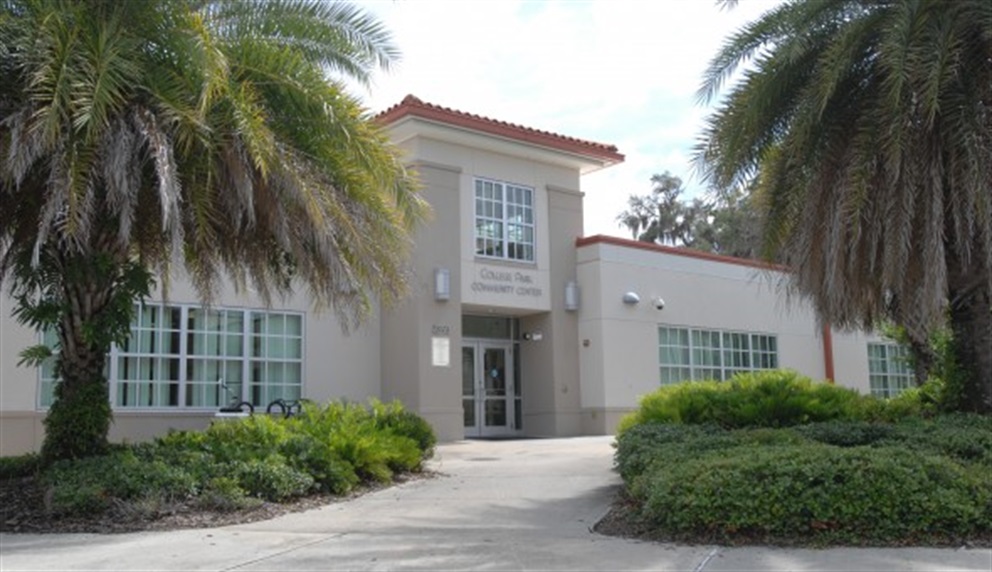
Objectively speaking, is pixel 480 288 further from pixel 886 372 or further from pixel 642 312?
pixel 886 372

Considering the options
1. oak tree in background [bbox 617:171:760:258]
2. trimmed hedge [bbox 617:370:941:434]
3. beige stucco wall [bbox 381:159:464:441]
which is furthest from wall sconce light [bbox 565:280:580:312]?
oak tree in background [bbox 617:171:760:258]

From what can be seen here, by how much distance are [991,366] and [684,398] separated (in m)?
3.81

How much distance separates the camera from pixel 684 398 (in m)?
13.6

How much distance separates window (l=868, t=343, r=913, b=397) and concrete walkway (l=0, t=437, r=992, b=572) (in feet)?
62.0

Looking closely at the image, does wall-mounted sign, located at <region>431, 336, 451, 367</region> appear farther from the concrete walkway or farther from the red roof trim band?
the concrete walkway

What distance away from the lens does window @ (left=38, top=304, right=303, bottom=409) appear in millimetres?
17203

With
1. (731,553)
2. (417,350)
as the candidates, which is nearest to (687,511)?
(731,553)

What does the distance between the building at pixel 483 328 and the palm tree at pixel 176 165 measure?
16.8ft

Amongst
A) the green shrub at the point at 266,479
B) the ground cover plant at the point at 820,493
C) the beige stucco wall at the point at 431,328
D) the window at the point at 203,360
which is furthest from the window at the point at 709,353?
the green shrub at the point at 266,479

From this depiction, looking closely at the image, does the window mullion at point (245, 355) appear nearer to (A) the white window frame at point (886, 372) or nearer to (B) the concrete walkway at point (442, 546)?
(B) the concrete walkway at point (442, 546)

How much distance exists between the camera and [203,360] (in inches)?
711

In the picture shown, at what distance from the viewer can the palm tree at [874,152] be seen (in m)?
11.0

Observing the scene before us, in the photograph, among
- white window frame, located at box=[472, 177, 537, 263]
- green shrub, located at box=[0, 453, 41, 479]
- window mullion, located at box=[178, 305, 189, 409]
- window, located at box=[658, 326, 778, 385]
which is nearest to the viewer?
green shrub, located at box=[0, 453, 41, 479]

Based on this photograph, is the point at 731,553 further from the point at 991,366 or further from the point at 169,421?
the point at 169,421
